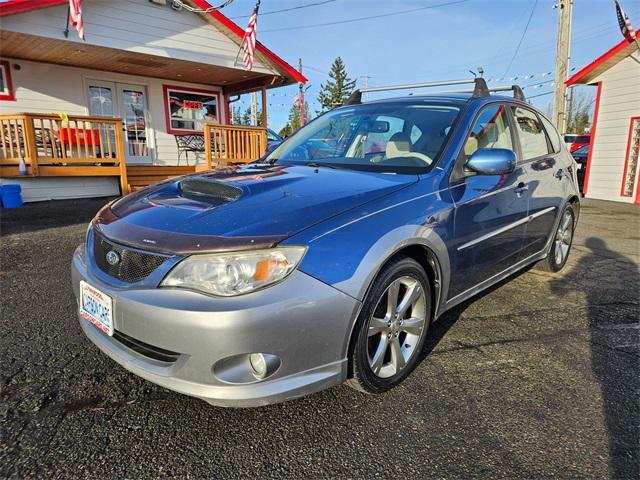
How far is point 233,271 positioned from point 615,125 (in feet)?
45.0

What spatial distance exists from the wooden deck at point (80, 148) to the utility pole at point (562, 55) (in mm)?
8186

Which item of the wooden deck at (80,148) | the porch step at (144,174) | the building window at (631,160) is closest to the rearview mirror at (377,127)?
the wooden deck at (80,148)

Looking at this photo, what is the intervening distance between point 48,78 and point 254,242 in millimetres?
10516

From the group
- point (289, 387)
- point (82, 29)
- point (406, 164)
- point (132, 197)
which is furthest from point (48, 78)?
point (289, 387)

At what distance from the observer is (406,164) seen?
268 cm

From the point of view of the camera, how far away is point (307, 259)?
1799 millimetres

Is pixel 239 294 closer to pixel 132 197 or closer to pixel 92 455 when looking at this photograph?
pixel 92 455

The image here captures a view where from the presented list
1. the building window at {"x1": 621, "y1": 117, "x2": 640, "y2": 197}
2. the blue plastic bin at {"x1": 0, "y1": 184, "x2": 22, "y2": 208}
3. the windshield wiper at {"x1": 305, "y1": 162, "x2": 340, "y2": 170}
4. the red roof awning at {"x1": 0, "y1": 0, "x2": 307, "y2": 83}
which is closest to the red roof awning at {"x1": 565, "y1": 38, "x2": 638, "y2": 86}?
the building window at {"x1": 621, "y1": 117, "x2": 640, "y2": 197}

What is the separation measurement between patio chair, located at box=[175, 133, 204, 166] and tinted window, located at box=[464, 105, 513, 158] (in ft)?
32.4

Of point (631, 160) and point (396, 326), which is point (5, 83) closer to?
point (396, 326)

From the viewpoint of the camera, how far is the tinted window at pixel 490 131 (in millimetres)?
2898

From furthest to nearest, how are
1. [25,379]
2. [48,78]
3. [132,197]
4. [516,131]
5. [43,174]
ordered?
1. [48,78]
2. [43,174]
3. [516,131]
4. [132,197]
5. [25,379]

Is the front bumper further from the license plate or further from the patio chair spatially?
the patio chair

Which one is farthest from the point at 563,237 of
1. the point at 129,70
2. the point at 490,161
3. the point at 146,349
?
the point at 129,70
